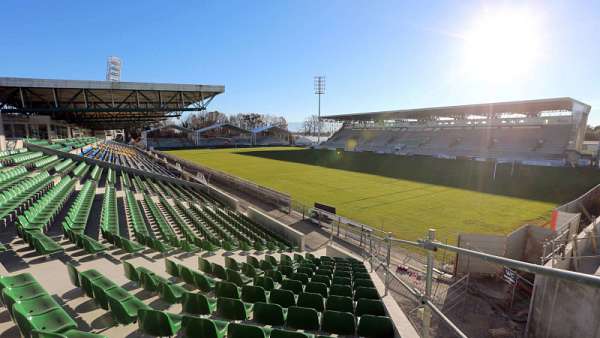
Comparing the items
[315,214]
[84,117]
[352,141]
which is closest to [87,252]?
[315,214]

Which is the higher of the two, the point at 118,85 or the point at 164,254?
the point at 118,85

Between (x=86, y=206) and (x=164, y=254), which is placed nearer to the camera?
(x=164, y=254)

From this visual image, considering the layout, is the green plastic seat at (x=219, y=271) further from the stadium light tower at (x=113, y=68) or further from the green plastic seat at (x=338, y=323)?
the stadium light tower at (x=113, y=68)

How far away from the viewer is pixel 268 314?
4094 millimetres

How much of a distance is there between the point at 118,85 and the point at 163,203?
50.3ft

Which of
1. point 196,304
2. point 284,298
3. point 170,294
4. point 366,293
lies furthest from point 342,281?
point 170,294

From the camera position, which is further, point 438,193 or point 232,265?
point 438,193

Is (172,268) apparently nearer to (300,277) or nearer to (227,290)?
(227,290)

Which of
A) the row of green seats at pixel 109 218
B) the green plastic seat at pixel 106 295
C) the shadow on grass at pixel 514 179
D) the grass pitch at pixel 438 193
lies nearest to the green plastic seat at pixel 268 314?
the green plastic seat at pixel 106 295

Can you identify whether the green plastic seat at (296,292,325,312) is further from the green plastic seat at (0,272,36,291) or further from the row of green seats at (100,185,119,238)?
the row of green seats at (100,185,119,238)

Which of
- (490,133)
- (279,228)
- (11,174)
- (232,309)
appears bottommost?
(279,228)

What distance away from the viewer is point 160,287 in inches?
190

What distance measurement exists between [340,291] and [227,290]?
202cm

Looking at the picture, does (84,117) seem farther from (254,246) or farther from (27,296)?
(27,296)
